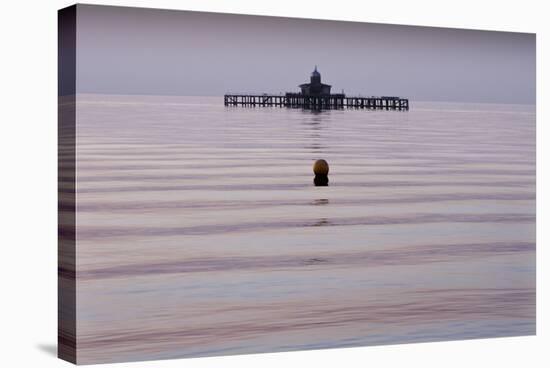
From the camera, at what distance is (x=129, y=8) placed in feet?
46.6

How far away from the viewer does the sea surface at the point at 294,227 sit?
13.9 meters

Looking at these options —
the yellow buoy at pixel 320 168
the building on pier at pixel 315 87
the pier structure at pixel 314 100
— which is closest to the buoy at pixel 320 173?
the yellow buoy at pixel 320 168

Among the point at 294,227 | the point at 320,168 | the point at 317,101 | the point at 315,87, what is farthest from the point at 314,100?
the point at 294,227

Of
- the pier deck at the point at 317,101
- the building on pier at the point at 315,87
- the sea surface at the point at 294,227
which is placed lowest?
the sea surface at the point at 294,227

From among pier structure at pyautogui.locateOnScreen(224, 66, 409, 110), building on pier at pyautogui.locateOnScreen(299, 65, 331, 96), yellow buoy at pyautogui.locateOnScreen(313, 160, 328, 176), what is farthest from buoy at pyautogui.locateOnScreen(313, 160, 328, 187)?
building on pier at pyautogui.locateOnScreen(299, 65, 331, 96)

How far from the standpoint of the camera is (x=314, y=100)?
15.2 meters

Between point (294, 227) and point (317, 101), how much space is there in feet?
4.73

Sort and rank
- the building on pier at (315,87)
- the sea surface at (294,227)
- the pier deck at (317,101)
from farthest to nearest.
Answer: the building on pier at (315,87), the pier deck at (317,101), the sea surface at (294,227)

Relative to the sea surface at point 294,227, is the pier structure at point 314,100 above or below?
above

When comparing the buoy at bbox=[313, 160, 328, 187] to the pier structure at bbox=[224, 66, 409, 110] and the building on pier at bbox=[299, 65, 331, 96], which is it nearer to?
the pier structure at bbox=[224, 66, 409, 110]

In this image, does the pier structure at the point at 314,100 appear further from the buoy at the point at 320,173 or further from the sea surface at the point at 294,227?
the buoy at the point at 320,173

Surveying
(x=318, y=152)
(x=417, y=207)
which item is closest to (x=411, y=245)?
(x=417, y=207)

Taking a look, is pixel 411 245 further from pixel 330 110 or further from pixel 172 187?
pixel 172 187

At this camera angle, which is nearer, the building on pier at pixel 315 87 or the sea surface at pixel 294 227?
the sea surface at pixel 294 227
